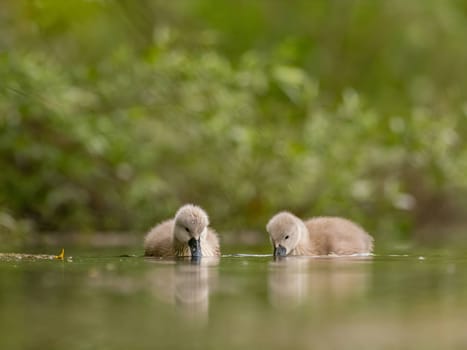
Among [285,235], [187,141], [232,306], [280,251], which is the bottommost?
[232,306]

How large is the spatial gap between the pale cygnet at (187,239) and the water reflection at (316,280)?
0.71 meters

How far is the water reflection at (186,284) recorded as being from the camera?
583 centimetres

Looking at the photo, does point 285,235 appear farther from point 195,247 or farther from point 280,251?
point 195,247

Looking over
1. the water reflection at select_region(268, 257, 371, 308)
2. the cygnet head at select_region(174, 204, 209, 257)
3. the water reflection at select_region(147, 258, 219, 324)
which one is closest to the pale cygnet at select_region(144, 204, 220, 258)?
the cygnet head at select_region(174, 204, 209, 257)

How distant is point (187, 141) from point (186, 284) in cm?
841

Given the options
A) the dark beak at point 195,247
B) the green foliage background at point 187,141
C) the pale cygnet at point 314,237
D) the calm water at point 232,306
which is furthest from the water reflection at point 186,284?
the green foliage background at point 187,141

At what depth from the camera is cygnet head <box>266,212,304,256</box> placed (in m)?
10.0

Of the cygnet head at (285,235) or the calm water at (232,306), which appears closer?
the calm water at (232,306)

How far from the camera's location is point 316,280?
735 centimetres

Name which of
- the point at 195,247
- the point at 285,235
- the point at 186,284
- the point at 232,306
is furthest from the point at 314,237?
the point at 232,306

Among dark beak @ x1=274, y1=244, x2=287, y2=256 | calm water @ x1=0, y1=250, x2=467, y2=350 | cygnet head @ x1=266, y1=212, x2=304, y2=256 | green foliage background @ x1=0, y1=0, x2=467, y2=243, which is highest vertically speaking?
green foliage background @ x1=0, y1=0, x2=467, y2=243

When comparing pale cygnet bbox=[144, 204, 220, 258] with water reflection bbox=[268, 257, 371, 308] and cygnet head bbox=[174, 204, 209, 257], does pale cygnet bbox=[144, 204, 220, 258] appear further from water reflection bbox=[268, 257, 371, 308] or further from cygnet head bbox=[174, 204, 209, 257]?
water reflection bbox=[268, 257, 371, 308]

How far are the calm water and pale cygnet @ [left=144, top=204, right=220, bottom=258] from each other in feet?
3.21

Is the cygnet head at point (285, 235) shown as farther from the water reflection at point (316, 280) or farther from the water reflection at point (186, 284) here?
the water reflection at point (186, 284)
